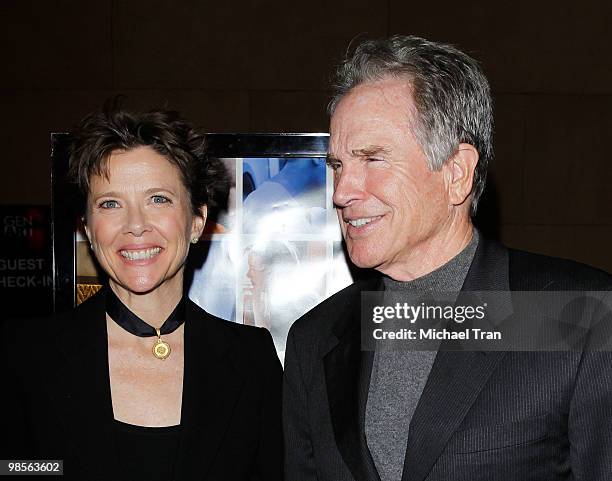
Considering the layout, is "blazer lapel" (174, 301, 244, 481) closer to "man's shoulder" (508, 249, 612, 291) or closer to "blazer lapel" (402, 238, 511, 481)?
"blazer lapel" (402, 238, 511, 481)

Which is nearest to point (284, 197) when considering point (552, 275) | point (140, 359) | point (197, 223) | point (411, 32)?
point (197, 223)

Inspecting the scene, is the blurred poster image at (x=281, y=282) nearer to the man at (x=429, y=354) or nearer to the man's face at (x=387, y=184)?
the man at (x=429, y=354)

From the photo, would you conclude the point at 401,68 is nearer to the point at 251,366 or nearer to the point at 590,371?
the point at 590,371

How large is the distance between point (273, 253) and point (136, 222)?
1032 mm

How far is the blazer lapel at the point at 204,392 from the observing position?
6.66ft

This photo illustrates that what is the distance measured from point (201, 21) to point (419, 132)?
9.94 ft

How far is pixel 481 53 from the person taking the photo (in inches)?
173

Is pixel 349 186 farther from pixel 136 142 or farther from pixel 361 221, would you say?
pixel 136 142

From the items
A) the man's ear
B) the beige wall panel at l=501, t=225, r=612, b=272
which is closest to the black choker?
the man's ear

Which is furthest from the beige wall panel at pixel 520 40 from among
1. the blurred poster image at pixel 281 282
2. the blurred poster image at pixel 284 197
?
the blurred poster image at pixel 281 282

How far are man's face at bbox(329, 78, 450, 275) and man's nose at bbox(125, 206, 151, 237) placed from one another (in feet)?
1.91

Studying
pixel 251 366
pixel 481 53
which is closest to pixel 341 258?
pixel 251 366

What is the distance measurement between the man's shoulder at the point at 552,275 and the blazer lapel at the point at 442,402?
8 centimetres

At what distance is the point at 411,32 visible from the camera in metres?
4.40
